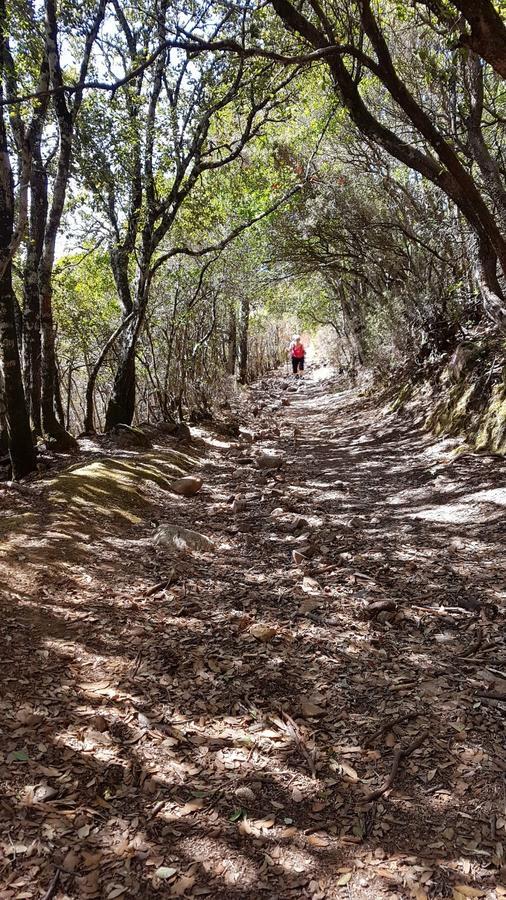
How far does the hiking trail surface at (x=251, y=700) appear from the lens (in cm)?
212

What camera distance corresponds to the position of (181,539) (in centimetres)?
527

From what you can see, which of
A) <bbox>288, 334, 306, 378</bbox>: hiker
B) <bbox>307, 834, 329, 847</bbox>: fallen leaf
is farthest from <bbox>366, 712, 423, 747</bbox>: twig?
<bbox>288, 334, 306, 378</bbox>: hiker

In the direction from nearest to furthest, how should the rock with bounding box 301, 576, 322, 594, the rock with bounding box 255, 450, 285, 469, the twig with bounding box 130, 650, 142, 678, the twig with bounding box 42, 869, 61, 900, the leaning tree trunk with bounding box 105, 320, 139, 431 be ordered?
the twig with bounding box 42, 869, 61, 900
the twig with bounding box 130, 650, 142, 678
the rock with bounding box 301, 576, 322, 594
the rock with bounding box 255, 450, 285, 469
the leaning tree trunk with bounding box 105, 320, 139, 431

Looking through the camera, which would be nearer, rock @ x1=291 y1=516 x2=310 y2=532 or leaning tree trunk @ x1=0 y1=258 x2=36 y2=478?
rock @ x1=291 y1=516 x2=310 y2=532

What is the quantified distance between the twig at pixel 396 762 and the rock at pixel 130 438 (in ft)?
23.5

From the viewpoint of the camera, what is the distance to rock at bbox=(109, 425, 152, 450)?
30.3 ft

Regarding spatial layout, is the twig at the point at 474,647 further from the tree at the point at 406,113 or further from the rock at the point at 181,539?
the tree at the point at 406,113

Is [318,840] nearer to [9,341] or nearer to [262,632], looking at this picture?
[262,632]

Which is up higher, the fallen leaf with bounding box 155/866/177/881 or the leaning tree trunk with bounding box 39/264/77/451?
the leaning tree trunk with bounding box 39/264/77/451

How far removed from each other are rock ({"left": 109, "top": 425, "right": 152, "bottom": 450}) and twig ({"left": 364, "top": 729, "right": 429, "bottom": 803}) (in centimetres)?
717

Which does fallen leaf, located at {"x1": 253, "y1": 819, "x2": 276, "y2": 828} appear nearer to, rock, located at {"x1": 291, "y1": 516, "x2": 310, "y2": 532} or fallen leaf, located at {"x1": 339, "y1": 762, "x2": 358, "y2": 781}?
fallen leaf, located at {"x1": 339, "y1": 762, "x2": 358, "y2": 781}

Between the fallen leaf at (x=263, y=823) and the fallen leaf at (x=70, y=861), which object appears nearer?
the fallen leaf at (x=70, y=861)

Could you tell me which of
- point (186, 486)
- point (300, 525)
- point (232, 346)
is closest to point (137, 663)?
point (300, 525)

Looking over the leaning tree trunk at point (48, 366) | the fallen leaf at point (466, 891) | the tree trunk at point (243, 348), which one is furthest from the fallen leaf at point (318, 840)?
the tree trunk at point (243, 348)
